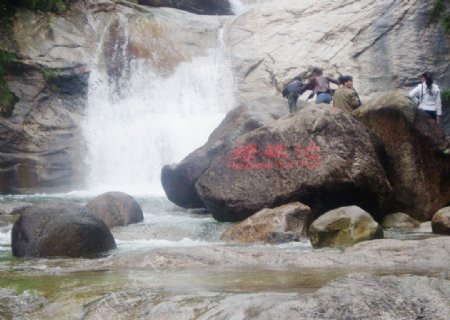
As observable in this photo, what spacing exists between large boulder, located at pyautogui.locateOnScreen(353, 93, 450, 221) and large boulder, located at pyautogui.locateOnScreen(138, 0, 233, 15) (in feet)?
45.8

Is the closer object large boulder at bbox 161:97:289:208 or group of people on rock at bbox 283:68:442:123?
group of people on rock at bbox 283:68:442:123

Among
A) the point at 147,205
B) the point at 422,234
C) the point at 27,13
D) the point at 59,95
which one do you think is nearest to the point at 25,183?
the point at 59,95

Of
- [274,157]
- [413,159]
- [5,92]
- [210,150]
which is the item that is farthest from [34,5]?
[413,159]

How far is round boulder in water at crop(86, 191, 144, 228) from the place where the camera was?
10797 millimetres

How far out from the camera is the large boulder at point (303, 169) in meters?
10.2

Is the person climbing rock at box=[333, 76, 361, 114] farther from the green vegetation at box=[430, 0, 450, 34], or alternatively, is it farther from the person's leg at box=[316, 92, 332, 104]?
the green vegetation at box=[430, 0, 450, 34]

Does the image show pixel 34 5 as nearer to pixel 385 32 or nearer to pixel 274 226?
pixel 385 32

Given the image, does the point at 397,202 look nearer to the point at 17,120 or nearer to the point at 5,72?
the point at 17,120

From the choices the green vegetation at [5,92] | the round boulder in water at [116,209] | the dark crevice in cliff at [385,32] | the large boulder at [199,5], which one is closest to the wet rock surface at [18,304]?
the round boulder in water at [116,209]

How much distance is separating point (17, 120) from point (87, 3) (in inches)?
240

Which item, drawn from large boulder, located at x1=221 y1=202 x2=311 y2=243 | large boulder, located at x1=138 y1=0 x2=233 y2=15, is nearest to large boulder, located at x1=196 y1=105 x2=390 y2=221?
large boulder, located at x1=221 y1=202 x2=311 y2=243

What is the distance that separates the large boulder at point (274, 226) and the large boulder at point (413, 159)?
7.02ft

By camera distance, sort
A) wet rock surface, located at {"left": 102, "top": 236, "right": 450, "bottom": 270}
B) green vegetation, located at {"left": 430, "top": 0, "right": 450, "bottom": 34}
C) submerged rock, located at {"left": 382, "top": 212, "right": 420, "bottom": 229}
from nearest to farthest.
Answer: wet rock surface, located at {"left": 102, "top": 236, "right": 450, "bottom": 270} < submerged rock, located at {"left": 382, "top": 212, "right": 420, "bottom": 229} < green vegetation, located at {"left": 430, "top": 0, "right": 450, "bottom": 34}

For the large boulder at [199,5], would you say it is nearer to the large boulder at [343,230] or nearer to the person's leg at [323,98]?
the person's leg at [323,98]
